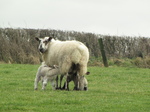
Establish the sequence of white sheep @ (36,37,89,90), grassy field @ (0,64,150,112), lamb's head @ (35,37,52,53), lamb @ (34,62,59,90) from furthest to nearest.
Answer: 1. lamb's head @ (35,37,52,53)
2. lamb @ (34,62,59,90)
3. white sheep @ (36,37,89,90)
4. grassy field @ (0,64,150,112)

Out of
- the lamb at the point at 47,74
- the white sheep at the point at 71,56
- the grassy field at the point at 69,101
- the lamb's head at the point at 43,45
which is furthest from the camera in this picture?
the lamb's head at the point at 43,45

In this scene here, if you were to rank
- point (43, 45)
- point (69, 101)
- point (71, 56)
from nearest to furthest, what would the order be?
point (69, 101) < point (71, 56) < point (43, 45)

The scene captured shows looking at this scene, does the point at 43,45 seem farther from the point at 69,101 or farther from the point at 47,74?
the point at 69,101

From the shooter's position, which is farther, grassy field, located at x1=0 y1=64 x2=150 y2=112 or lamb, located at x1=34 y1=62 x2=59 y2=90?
lamb, located at x1=34 y1=62 x2=59 y2=90

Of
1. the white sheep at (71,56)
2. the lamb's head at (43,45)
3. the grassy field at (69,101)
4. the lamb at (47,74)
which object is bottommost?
the grassy field at (69,101)

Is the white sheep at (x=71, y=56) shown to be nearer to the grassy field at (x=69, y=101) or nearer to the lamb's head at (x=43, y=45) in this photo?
the lamb's head at (x=43, y=45)

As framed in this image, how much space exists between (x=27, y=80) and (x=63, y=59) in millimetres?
4093

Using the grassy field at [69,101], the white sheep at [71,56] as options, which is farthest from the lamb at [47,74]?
the grassy field at [69,101]

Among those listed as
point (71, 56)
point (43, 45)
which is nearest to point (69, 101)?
point (71, 56)

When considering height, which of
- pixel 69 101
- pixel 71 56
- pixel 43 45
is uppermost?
pixel 43 45

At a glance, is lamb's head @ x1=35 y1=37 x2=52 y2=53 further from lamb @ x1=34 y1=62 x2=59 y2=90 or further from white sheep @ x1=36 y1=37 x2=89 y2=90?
lamb @ x1=34 y1=62 x2=59 y2=90

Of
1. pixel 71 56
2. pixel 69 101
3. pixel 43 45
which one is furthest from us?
pixel 43 45

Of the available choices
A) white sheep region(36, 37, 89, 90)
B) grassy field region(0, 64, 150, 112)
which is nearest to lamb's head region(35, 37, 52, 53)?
white sheep region(36, 37, 89, 90)

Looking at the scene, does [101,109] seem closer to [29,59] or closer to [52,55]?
[52,55]
